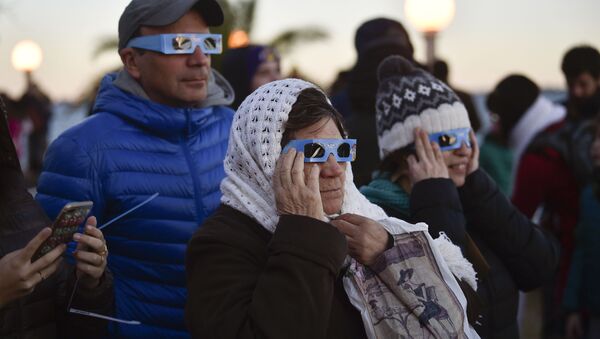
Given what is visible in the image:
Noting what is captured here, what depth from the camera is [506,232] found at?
3.82m

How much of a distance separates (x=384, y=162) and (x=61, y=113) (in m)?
15.9

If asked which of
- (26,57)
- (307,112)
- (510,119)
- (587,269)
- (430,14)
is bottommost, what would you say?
(26,57)

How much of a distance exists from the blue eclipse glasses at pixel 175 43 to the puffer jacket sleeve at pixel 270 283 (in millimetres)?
1399

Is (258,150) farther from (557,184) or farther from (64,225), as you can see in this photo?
(557,184)

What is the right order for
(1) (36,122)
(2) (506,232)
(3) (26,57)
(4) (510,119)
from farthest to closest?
(3) (26,57) → (1) (36,122) → (4) (510,119) → (2) (506,232)

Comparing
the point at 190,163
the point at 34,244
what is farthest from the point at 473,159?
the point at 34,244

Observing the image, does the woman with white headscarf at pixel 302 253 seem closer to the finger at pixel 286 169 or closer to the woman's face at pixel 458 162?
the finger at pixel 286 169

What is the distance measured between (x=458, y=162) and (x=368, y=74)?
1452mm

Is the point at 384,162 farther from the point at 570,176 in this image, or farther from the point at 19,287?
the point at 570,176

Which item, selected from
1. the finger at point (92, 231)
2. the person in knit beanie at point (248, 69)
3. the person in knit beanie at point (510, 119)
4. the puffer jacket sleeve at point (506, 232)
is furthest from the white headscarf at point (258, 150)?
the person in knit beanie at point (510, 119)

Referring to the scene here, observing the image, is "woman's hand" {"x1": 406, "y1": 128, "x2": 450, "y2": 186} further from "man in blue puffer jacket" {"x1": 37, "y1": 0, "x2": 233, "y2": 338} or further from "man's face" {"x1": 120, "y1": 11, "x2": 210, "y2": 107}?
"man's face" {"x1": 120, "y1": 11, "x2": 210, "y2": 107}

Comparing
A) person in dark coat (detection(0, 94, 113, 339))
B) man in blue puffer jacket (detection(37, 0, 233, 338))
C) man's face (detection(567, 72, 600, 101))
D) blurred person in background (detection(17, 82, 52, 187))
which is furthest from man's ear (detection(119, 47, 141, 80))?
blurred person in background (detection(17, 82, 52, 187))

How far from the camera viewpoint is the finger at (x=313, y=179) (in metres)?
2.69

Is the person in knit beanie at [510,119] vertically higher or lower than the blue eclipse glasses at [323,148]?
lower
